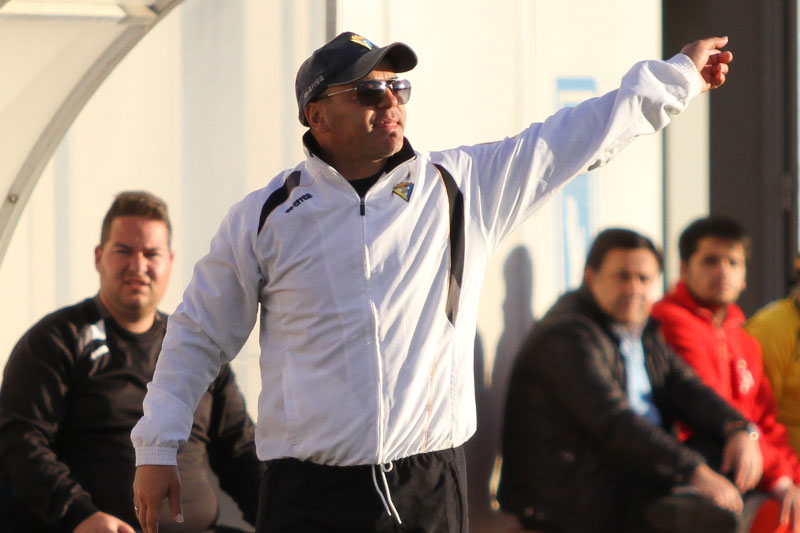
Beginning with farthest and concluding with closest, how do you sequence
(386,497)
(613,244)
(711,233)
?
(711,233) → (613,244) → (386,497)

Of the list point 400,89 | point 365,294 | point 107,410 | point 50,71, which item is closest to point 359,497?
point 365,294

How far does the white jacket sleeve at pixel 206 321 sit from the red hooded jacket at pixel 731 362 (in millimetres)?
2854

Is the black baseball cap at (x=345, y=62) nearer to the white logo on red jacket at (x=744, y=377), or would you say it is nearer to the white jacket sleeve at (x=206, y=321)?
the white jacket sleeve at (x=206, y=321)

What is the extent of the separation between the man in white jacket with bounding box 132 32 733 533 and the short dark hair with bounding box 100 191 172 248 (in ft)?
4.63

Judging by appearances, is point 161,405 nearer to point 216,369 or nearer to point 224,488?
point 216,369

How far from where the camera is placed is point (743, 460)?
4.82m

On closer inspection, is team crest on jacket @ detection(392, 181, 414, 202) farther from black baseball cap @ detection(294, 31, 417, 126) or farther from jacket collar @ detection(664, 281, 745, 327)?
jacket collar @ detection(664, 281, 745, 327)

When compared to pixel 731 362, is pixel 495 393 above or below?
below

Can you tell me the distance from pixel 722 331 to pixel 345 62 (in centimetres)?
306

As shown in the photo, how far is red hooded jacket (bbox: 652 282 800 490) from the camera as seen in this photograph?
5367 millimetres

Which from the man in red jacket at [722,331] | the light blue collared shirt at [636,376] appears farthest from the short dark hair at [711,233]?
the light blue collared shirt at [636,376]

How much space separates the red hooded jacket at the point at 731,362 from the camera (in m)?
5.37

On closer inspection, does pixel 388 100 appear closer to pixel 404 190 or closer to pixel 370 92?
pixel 370 92

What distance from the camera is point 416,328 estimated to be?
2.96 meters
